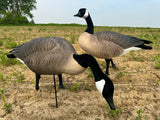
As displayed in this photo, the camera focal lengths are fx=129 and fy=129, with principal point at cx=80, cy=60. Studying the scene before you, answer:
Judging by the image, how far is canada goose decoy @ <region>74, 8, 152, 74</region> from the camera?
3963 millimetres

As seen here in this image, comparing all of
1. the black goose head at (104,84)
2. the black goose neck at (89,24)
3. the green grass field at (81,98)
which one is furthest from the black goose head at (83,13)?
the black goose head at (104,84)

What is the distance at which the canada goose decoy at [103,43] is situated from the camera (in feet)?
13.0

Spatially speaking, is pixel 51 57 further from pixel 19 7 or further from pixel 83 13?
pixel 19 7

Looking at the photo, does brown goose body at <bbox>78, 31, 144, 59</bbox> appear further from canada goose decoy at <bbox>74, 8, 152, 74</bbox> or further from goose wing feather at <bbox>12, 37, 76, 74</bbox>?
goose wing feather at <bbox>12, 37, 76, 74</bbox>

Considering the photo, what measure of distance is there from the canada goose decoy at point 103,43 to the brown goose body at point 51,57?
45.5 inches

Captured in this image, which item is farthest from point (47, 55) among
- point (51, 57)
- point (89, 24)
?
point (89, 24)

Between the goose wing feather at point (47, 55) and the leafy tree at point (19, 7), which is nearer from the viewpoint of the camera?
the goose wing feather at point (47, 55)

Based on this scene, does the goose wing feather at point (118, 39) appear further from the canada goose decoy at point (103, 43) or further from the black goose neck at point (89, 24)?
the black goose neck at point (89, 24)

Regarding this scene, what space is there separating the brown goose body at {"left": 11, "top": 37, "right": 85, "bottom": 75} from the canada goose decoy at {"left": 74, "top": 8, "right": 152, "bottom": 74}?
45.5 inches

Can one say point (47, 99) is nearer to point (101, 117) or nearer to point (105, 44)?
point (101, 117)

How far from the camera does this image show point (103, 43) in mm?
4004

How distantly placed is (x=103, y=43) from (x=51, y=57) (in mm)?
1926

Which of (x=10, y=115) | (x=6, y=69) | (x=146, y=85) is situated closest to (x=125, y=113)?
(x=146, y=85)

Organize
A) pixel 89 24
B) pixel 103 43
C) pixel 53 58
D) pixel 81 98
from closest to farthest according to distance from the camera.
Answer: pixel 53 58
pixel 81 98
pixel 103 43
pixel 89 24
